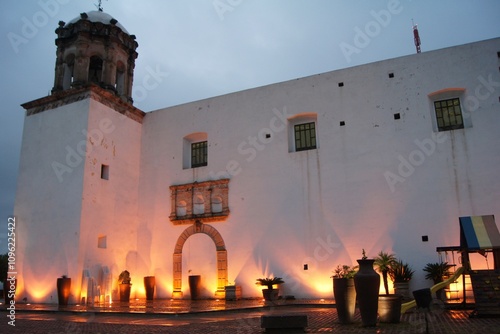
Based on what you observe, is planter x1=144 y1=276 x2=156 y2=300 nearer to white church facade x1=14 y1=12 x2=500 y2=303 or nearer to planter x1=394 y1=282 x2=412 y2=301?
white church facade x1=14 y1=12 x2=500 y2=303

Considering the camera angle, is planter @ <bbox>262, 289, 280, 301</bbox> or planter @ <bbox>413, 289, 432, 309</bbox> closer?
planter @ <bbox>413, 289, 432, 309</bbox>

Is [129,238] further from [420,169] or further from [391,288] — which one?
[420,169]

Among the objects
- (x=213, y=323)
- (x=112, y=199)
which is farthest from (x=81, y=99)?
(x=213, y=323)

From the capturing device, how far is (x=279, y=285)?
12898 millimetres

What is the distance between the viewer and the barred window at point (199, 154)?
15250mm

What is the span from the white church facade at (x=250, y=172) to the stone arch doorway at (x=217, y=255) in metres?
0.03

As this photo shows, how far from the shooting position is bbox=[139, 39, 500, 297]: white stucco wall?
463 inches

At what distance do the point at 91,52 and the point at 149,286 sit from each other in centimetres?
821

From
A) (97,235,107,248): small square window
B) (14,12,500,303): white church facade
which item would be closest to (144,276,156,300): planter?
(14,12,500,303): white church facade

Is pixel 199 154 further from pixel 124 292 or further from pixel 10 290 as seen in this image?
pixel 10 290

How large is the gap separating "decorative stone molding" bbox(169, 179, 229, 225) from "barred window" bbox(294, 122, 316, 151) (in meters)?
2.59

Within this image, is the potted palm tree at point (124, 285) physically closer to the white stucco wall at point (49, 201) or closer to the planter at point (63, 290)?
the white stucco wall at point (49, 201)

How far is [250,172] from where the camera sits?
555 inches

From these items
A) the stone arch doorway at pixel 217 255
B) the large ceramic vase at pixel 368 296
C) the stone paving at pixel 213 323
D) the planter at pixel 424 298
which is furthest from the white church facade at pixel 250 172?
the planter at pixel 424 298
